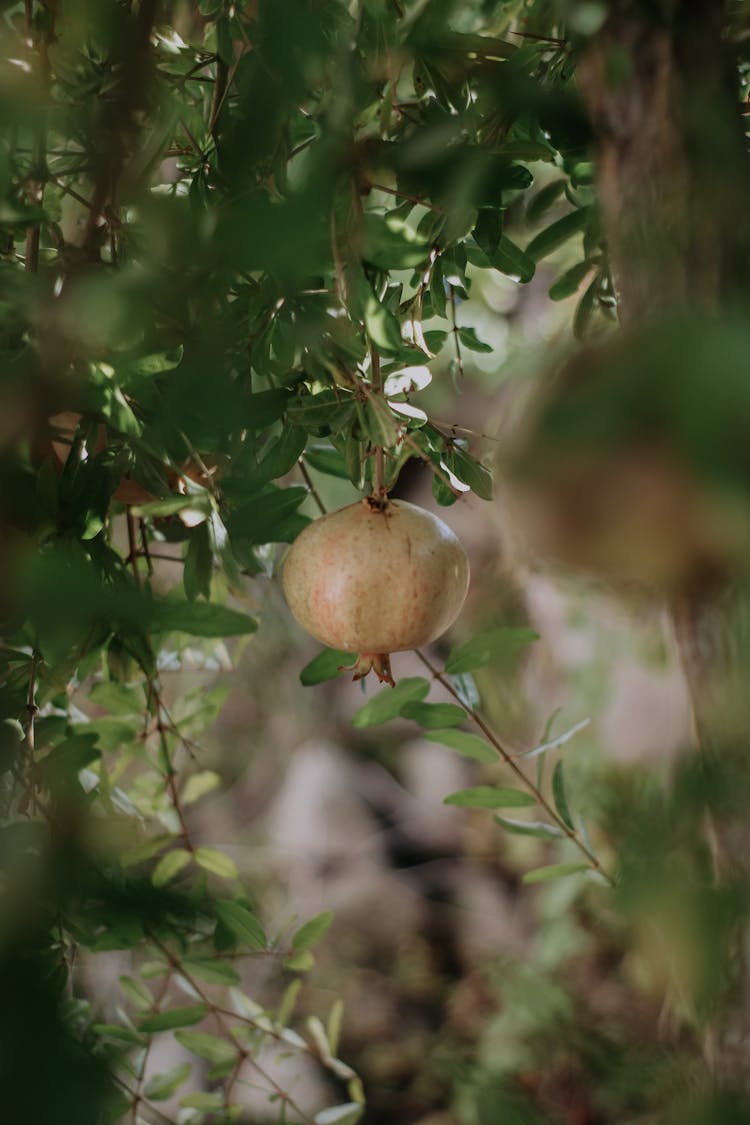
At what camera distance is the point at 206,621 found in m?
0.34

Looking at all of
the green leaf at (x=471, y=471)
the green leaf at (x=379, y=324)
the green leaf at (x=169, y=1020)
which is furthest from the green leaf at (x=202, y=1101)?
the green leaf at (x=379, y=324)

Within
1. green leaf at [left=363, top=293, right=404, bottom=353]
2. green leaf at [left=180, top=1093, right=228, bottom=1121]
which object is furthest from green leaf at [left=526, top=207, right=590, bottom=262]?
green leaf at [left=180, top=1093, right=228, bottom=1121]

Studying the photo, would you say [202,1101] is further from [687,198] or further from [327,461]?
[687,198]

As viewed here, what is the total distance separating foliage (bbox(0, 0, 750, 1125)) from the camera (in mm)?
248

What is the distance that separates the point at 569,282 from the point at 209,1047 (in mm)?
661

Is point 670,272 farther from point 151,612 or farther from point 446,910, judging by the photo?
point 446,910

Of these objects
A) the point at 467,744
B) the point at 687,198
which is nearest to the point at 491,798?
the point at 467,744

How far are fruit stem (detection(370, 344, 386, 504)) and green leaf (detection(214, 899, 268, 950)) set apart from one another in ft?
0.95

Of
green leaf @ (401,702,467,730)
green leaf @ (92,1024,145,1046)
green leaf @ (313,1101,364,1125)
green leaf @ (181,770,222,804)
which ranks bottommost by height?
green leaf @ (313,1101,364,1125)

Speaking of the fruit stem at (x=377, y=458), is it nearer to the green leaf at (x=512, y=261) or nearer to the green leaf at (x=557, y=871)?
the green leaf at (x=512, y=261)

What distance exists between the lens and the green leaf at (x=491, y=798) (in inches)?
27.1

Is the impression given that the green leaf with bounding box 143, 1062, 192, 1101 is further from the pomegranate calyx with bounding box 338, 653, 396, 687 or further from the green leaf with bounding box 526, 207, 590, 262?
the green leaf with bounding box 526, 207, 590, 262

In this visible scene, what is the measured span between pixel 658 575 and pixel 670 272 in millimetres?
105

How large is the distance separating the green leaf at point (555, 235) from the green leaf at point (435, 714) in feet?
1.02
